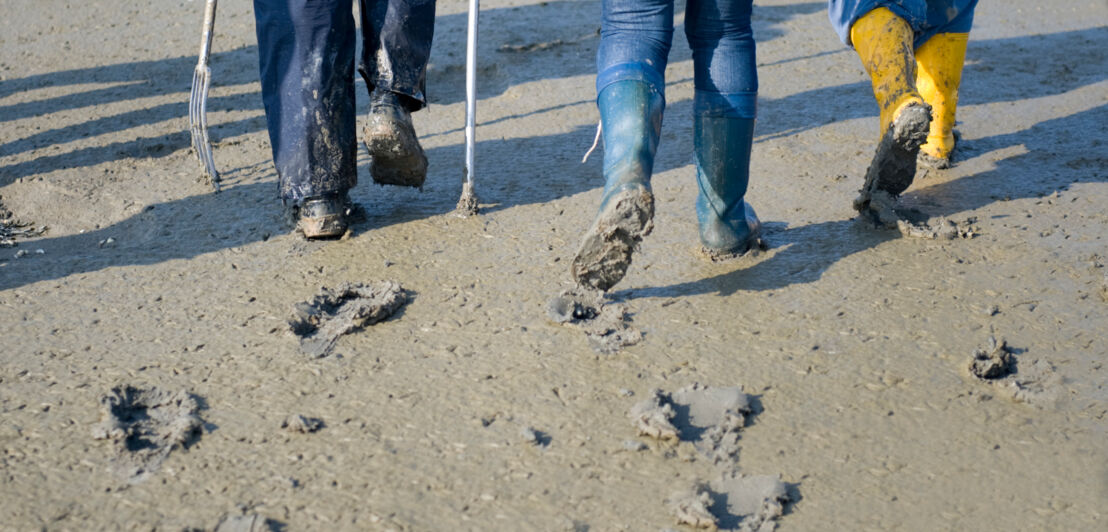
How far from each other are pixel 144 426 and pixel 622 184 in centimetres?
126

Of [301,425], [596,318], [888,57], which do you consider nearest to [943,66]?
[888,57]

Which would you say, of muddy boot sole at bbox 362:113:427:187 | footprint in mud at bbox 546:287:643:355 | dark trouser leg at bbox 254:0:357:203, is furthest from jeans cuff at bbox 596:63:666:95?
dark trouser leg at bbox 254:0:357:203

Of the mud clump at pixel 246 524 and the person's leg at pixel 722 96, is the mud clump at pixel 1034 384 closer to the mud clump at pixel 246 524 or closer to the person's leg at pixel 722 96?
the person's leg at pixel 722 96

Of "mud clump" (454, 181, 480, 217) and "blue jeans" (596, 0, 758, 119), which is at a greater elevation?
"blue jeans" (596, 0, 758, 119)

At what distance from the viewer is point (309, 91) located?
121 inches

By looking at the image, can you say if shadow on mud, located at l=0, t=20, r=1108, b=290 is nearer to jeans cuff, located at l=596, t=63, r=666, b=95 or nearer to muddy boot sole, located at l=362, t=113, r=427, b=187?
muddy boot sole, located at l=362, t=113, r=427, b=187

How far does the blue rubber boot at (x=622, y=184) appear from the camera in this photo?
2273 mm

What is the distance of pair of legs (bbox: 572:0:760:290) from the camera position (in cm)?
231

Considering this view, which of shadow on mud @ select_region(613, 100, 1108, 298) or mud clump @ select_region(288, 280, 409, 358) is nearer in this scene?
mud clump @ select_region(288, 280, 409, 358)

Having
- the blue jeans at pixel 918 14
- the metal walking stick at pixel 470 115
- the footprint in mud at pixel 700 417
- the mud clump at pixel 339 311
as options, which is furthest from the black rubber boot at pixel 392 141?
the blue jeans at pixel 918 14

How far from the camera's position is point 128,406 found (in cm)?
221

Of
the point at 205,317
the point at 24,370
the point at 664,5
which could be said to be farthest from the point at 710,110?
the point at 24,370

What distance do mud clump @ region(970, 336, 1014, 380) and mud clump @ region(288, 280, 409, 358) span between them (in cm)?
155

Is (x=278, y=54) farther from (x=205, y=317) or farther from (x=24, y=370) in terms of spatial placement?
(x=24, y=370)
